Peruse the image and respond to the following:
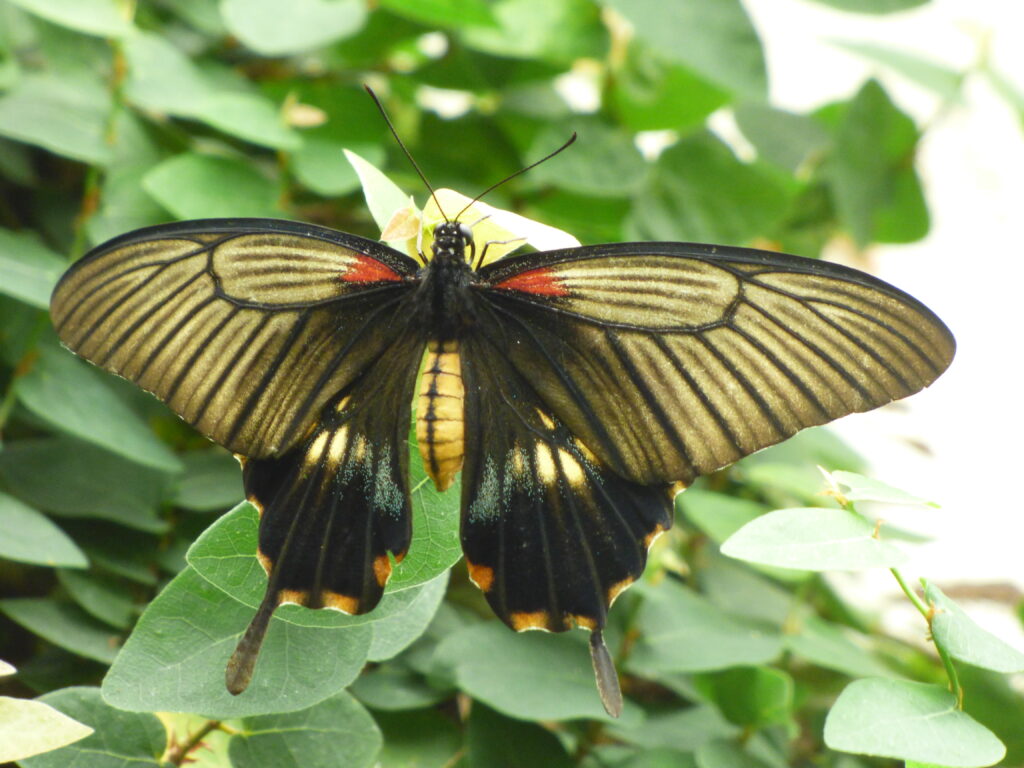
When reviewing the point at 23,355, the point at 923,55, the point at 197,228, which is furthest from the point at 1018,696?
the point at 23,355

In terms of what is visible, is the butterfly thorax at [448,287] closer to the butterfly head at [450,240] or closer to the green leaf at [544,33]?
the butterfly head at [450,240]

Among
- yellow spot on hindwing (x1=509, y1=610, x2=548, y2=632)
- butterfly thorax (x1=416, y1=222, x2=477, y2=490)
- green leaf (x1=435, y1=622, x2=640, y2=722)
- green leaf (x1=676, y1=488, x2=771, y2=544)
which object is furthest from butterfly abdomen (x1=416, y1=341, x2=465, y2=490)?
green leaf (x1=676, y1=488, x2=771, y2=544)

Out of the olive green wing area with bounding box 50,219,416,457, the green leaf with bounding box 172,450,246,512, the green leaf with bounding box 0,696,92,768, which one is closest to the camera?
the green leaf with bounding box 0,696,92,768

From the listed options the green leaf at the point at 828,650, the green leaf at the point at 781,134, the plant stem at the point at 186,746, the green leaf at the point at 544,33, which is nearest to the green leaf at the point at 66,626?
the plant stem at the point at 186,746

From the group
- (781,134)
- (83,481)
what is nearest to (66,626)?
(83,481)

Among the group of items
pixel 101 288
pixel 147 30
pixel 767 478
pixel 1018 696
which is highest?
pixel 147 30

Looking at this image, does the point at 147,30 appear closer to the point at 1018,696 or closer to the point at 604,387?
the point at 604,387

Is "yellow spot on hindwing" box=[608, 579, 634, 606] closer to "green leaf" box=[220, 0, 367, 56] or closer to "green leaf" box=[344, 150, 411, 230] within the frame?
"green leaf" box=[344, 150, 411, 230]
